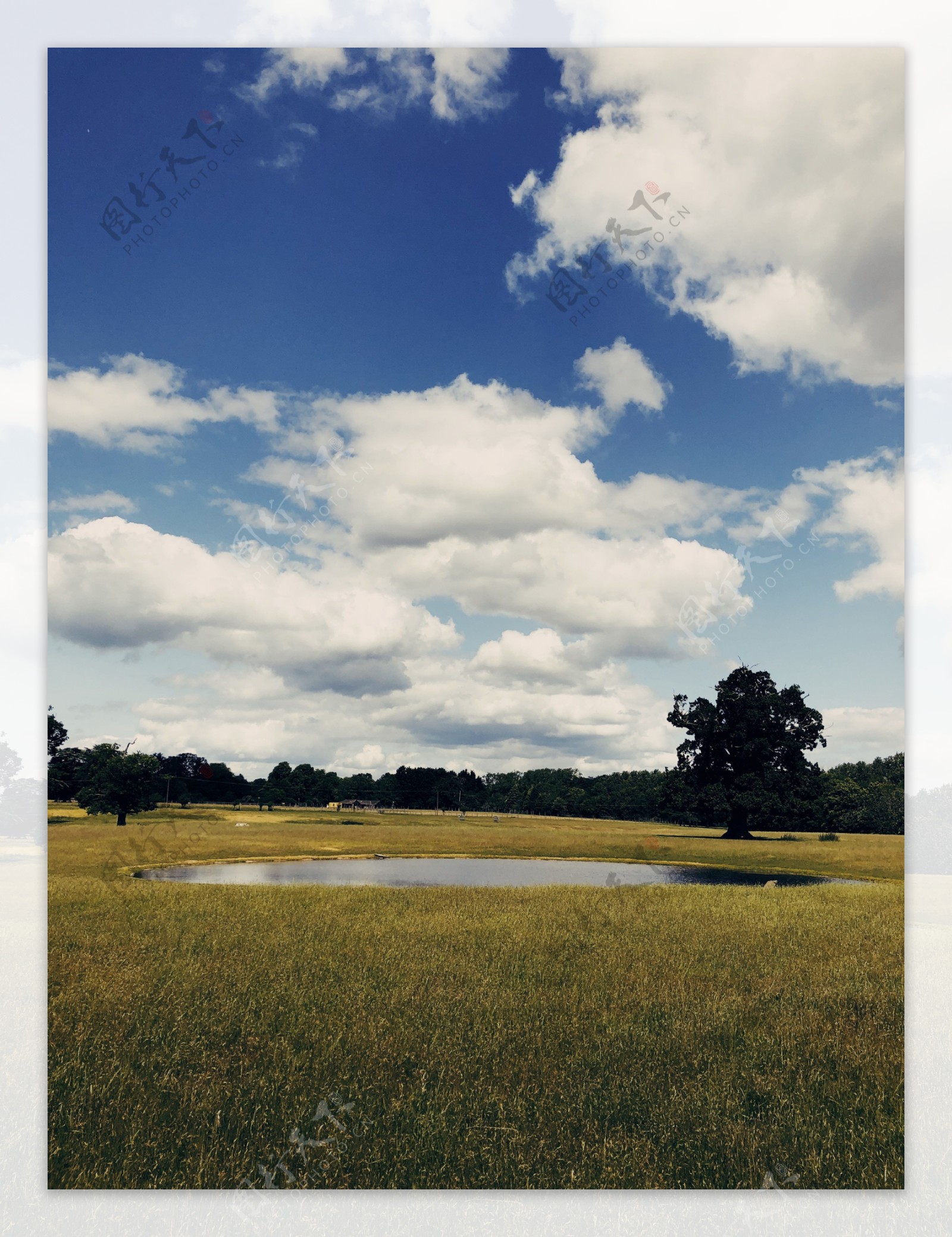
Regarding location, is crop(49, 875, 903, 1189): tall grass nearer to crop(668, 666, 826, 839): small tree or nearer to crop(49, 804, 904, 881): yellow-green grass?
crop(49, 804, 904, 881): yellow-green grass

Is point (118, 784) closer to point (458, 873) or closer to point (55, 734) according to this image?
point (458, 873)

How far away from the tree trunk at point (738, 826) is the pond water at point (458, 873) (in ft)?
65.1

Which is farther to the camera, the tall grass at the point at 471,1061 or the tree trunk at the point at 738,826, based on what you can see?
the tree trunk at the point at 738,826

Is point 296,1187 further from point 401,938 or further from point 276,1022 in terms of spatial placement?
point 401,938

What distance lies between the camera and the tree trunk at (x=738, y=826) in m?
57.7

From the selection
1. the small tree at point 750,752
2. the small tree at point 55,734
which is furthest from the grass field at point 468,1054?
the small tree at point 750,752

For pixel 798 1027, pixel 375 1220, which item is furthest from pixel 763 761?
pixel 375 1220

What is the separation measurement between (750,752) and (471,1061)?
52.6 metres

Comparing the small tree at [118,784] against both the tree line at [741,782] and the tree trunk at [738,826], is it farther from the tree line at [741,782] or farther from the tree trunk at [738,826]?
the tree trunk at [738,826]

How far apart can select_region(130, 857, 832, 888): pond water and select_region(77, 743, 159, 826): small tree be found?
7.38 m

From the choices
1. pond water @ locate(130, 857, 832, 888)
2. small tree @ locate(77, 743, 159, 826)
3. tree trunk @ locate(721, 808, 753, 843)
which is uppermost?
small tree @ locate(77, 743, 159, 826)

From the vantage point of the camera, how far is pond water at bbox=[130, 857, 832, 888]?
2842 centimetres

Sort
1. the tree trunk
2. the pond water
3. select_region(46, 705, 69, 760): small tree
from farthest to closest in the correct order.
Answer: the tree trunk, the pond water, select_region(46, 705, 69, 760): small tree

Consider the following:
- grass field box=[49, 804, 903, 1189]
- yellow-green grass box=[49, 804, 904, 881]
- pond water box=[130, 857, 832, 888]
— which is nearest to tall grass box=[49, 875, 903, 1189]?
grass field box=[49, 804, 903, 1189]
